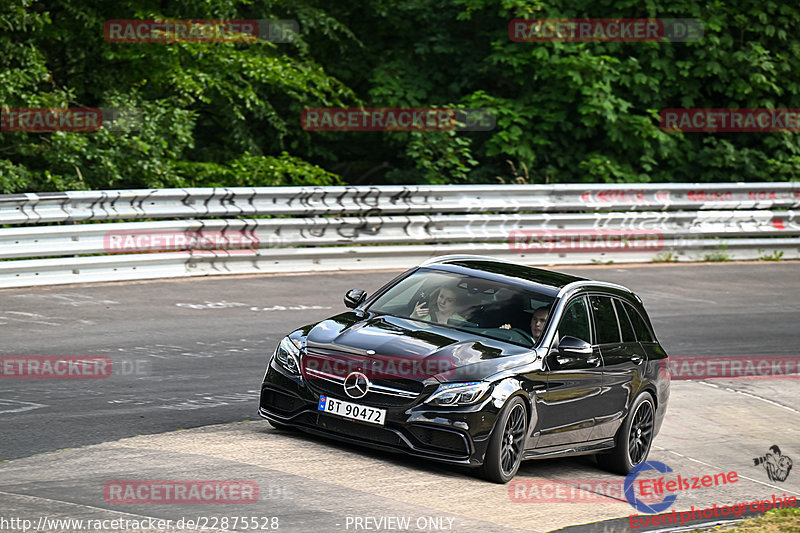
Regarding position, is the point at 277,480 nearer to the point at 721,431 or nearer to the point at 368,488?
the point at 368,488

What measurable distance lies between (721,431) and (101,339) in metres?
Result: 6.22

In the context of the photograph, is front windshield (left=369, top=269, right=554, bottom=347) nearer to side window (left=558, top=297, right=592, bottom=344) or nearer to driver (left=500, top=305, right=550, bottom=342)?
driver (left=500, top=305, right=550, bottom=342)

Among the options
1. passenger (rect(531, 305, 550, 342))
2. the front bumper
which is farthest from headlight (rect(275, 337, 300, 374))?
passenger (rect(531, 305, 550, 342))

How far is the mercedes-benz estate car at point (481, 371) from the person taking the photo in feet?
27.1

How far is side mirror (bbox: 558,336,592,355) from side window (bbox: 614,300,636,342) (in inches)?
42.9

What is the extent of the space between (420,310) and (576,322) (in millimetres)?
1236

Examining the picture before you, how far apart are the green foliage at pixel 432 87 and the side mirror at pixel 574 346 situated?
11.2 m

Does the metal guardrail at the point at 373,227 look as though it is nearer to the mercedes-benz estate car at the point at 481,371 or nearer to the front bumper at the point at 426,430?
the mercedes-benz estate car at the point at 481,371

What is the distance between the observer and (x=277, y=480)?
7664mm

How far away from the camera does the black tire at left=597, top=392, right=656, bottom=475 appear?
9.94 meters

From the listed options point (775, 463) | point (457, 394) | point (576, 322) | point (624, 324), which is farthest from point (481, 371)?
point (775, 463)

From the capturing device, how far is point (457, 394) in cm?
821

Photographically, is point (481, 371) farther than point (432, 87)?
No

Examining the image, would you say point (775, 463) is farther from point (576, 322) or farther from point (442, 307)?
point (442, 307)
